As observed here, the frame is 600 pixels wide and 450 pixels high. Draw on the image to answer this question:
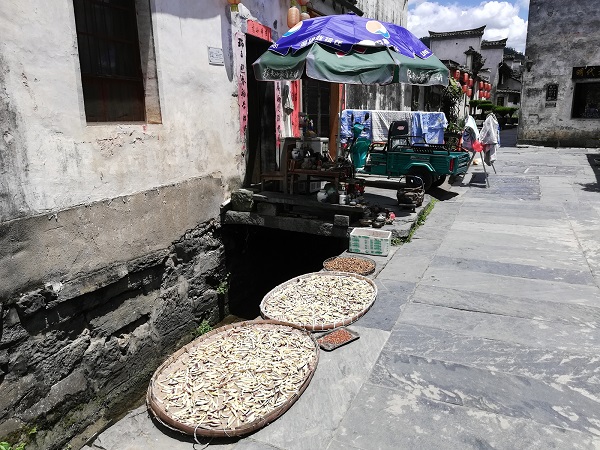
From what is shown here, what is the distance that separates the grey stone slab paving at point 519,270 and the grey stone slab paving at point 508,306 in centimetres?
68

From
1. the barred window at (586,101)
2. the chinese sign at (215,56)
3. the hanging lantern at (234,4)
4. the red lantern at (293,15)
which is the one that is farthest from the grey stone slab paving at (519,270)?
the barred window at (586,101)

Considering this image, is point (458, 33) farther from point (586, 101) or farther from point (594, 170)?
point (594, 170)

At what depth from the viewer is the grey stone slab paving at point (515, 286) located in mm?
4695

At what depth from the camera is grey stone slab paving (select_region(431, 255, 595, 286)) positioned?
5211mm

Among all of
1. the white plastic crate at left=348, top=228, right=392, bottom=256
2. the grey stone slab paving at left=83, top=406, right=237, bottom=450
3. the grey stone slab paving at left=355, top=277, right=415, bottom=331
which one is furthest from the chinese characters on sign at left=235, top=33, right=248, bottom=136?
the grey stone slab paving at left=83, top=406, right=237, bottom=450

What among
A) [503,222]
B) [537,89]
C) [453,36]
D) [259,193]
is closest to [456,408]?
[259,193]

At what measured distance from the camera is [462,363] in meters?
3.58

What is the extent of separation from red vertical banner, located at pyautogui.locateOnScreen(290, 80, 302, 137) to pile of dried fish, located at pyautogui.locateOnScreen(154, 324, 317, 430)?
6.09 m

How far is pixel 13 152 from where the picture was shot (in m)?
3.97

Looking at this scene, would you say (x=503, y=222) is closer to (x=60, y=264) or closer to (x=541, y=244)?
(x=541, y=244)

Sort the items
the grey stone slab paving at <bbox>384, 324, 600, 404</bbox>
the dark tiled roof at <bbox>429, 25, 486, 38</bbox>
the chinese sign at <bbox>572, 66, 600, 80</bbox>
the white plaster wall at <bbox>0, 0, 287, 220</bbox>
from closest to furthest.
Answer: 1. the grey stone slab paving at <bbox>384, 324, 600, 404</bbox>
2. the white plaster wall at <bbox>0, 0, 287, 220</bbox>
3. the chinese sign at <bbox>572, 66, 600, 80</bbox>
4. the dark tiled roof at <bbox>429, 25, 486, 38</bbox>

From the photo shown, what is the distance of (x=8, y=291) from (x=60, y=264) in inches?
21.8

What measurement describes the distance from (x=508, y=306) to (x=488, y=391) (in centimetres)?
156

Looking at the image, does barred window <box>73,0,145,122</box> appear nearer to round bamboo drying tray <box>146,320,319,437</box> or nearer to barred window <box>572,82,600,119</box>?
round bamboo drying tray <box>146,320,319,437</box>
